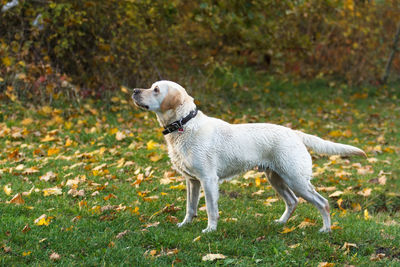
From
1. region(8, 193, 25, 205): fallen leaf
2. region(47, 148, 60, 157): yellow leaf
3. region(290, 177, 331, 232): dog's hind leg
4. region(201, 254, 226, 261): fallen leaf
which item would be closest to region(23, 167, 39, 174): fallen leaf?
region(47, 148, 60, 157): yellow leaf

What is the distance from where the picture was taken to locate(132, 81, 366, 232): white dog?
4363 millimetres

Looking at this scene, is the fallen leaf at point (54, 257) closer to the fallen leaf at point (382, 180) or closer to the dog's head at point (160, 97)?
the dog's head at point (160, 97)

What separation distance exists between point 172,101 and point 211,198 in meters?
0.96

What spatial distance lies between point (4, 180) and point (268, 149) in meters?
3.29

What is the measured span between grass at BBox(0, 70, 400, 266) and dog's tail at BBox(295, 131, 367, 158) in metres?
0.70

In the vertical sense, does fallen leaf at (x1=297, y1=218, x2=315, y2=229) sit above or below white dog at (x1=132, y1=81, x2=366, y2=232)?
below

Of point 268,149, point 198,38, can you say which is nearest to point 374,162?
point 268,149

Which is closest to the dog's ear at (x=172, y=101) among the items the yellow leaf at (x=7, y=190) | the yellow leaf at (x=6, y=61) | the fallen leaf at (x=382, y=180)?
the yellow leaf at (x=7, y=190)

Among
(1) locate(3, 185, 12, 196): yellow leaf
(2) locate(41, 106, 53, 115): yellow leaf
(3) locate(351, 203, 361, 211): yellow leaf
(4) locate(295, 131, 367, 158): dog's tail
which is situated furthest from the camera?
(2) locate(41, 106, 53, 115): yellow leaf

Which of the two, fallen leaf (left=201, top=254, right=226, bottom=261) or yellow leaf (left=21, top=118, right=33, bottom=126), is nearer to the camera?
fallen leaf (left=201, top=254, right=226, bottom=261)

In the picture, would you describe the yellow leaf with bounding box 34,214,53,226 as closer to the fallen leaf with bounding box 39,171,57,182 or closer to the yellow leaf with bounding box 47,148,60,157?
the fallen leaf with bounding box 39,171,57,182

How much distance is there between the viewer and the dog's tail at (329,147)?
462cm

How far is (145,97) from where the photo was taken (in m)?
4.33

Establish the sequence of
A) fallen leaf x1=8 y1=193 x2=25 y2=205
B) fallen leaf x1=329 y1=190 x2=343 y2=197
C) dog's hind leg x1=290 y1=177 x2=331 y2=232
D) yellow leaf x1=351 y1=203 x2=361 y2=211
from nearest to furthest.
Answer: dog's hind leg x1=290 y1=177 x2=331 y2=232 → fallen leaf x1=8 y1=193 x2=25 y2=205 → yellow leaf x1=351 y1=203 x2=361 y2=211 → fallen leaf x1=329 y1=190 x2=343 y2=197
